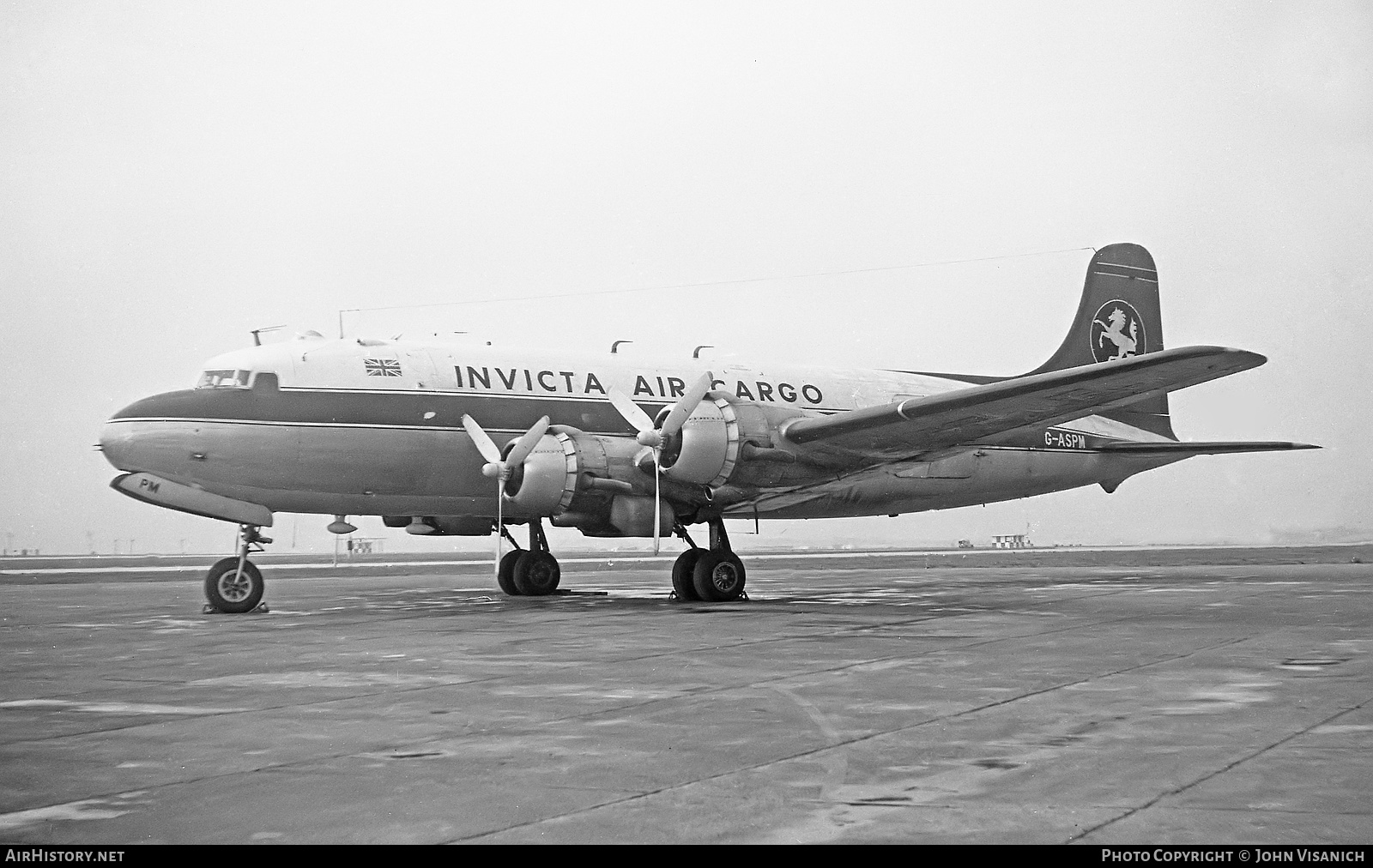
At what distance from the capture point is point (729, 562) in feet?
63.0

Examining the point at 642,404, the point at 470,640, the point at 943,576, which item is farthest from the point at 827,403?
the point at 470,640

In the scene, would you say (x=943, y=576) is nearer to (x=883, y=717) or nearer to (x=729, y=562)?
(x=729, y=562)

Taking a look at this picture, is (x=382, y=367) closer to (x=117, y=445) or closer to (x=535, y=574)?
(x=117, y=445)

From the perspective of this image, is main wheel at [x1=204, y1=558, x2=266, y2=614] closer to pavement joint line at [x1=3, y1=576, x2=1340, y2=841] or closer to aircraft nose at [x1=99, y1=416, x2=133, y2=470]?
aircraft nose at [x1=99, y1=416, x2=133, y2=470]

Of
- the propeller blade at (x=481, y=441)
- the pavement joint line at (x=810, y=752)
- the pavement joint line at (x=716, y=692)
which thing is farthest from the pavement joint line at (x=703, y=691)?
the propeller blade at (x=481, y=441)

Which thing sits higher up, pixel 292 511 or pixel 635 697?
pixel 292 511

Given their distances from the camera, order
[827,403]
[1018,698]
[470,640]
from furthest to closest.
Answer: [827,403], [470,640], [1018,698]

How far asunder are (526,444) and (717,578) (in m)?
3.60

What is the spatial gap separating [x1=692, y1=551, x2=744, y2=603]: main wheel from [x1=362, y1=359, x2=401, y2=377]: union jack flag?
18.6 ft

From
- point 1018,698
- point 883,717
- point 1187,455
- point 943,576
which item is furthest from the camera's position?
point 943,576

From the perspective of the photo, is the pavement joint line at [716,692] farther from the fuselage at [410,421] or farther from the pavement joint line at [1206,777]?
the fuselage at [410,421]

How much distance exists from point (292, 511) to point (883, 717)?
1360 cm

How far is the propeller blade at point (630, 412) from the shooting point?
19125 millimetres
